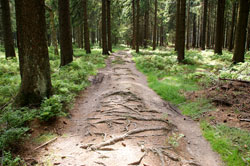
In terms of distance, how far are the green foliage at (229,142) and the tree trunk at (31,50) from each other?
524 cm

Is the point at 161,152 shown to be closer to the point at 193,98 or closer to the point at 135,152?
the point at 135,152

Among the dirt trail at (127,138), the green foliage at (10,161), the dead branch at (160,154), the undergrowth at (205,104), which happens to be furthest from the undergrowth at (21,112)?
the undergrowth at (205,104)

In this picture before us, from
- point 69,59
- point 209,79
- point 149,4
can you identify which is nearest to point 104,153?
point 209,79

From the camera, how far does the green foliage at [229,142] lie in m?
3.89

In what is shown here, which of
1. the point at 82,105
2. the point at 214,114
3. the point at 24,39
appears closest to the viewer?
the point at 24,39

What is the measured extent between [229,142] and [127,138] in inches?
101

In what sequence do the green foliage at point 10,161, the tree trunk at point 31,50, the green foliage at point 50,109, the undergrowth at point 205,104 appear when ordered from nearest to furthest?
the green foliage at point 10,161 < the undergrowth at point 205,104 < the green foliage at point 50,109 < the tree trunk at point 31,50

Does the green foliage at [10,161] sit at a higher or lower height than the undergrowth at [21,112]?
lower

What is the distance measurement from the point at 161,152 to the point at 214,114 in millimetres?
2987

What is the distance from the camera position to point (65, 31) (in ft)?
38.3

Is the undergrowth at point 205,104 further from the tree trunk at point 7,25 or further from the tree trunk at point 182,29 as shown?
the tree trunk at point 7,25

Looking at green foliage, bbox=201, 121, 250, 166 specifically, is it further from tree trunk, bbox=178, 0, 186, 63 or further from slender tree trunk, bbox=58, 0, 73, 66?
tree trunk, bbox=178, 0, 186, 63

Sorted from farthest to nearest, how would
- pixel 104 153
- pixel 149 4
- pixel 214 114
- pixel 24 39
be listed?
1. pixel 149 4
2. pixel 214 114
3. pixel 24 39
4. pixel 104 153

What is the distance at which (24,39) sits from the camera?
5.23 metres
